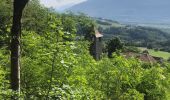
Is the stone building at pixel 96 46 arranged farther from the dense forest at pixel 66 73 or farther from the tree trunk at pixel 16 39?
the tree trunk at pixel 16 39

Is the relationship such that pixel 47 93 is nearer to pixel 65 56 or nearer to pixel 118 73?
pixel 65 56

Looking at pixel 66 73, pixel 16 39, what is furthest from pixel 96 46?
pixel 16 39

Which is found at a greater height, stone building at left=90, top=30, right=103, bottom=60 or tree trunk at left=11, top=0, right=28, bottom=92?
tree trunk at left=11, top=0, right=28, bottom=92

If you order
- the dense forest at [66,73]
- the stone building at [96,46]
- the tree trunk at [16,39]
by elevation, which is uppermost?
the tree trunk at [16,39]

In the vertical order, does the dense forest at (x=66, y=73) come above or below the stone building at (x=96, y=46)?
above

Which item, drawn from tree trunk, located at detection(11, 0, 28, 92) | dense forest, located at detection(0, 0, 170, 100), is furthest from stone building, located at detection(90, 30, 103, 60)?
tree trunk, located at detection(11, 0, 28, 92)

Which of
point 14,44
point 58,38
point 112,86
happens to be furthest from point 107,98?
point 14,44

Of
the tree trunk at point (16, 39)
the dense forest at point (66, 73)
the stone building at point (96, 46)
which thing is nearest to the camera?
the tree trunk at point (16, 39)

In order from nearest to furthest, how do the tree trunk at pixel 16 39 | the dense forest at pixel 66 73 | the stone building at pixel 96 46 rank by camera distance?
the tree trunk at pixel 16 39, the dense forest at pixel 66 73, the stone building at pixel 96 46

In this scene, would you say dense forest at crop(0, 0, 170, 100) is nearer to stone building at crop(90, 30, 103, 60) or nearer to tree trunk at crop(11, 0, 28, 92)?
tree trunk at crop(11, 0, 28, 92)

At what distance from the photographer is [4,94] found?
1013cm

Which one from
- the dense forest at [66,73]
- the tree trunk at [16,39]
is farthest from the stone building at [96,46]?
the tree trunk at [16,39]

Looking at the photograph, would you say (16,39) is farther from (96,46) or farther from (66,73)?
(96,46)

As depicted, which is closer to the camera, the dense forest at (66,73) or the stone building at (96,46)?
the dense forest at (66,73)
